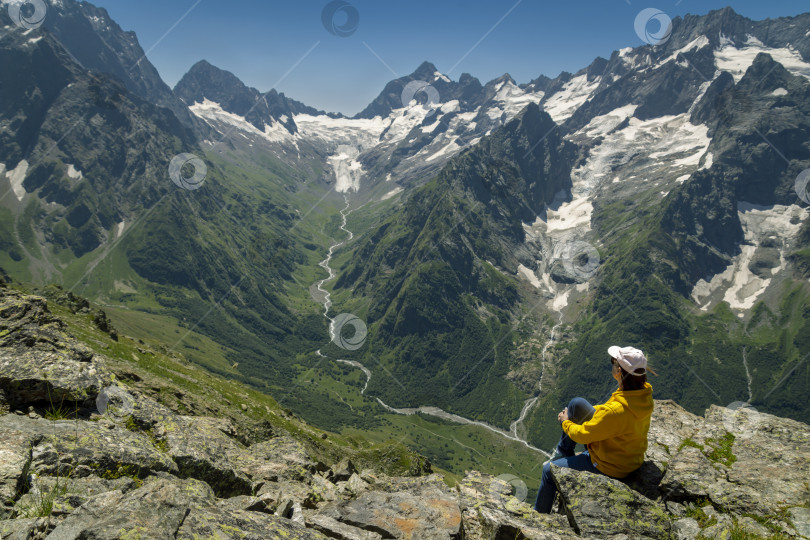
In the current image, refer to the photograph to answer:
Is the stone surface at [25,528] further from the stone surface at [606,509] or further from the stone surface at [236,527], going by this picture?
the stone surface at [606,509]

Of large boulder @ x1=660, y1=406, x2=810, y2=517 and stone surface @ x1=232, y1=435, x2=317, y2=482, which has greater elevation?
large boulder @ x1=660, y1=406, x2=810, y2=517

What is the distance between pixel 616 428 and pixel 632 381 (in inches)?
61.1

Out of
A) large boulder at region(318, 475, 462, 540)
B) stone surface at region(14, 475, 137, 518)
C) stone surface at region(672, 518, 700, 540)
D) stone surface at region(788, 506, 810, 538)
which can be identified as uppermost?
stone surface at region(788, 506, 810, 538)

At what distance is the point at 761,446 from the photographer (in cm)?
→ 1739

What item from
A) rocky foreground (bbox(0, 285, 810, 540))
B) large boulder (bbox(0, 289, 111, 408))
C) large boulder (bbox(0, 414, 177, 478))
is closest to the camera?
rocky foreground (bbox(0, 285, 810, 540))

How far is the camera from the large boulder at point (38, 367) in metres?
15.3

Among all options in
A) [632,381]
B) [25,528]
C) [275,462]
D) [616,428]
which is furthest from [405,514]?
[275,462]

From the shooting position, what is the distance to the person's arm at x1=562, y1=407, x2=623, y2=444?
1297cm

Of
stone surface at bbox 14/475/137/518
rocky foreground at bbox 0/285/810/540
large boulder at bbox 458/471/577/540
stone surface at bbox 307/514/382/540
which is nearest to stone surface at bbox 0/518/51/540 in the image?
rocky foreground at bbox 0/285/810/540

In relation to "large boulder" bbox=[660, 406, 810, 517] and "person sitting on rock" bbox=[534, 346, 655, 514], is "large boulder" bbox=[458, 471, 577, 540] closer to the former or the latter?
"person sitting on rock" bbox=[534, 346, 655, 514]

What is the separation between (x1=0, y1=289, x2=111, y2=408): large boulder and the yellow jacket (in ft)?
59.0

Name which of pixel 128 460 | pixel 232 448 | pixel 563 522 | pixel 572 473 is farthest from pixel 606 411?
pixel 232 448

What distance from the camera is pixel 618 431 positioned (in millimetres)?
13156

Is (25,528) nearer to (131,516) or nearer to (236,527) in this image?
(131,516)
